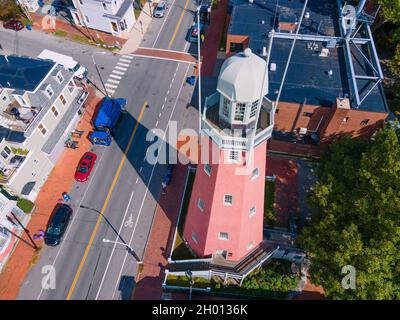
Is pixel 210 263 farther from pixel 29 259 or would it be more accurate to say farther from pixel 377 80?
pixel 377 80

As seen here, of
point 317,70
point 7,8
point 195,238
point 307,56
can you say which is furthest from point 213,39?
point 195,238

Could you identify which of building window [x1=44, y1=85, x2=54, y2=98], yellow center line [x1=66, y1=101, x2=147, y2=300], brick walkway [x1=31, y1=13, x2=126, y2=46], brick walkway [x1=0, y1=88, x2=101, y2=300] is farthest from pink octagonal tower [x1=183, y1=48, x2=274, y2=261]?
brick walkway [x1=31, y1=13, x2=126, y2=46]

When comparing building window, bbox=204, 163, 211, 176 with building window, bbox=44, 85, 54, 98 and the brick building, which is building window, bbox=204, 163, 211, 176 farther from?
building window, bbox=44, 85, 54, 98

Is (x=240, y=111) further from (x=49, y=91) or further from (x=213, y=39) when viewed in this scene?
(x=213, y=39)

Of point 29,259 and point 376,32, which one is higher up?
point 376,32

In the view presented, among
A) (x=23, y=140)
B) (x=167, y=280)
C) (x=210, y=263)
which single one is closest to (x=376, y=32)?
(x=210, y=263)

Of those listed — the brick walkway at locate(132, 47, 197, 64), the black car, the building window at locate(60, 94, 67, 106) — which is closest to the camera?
the black car
